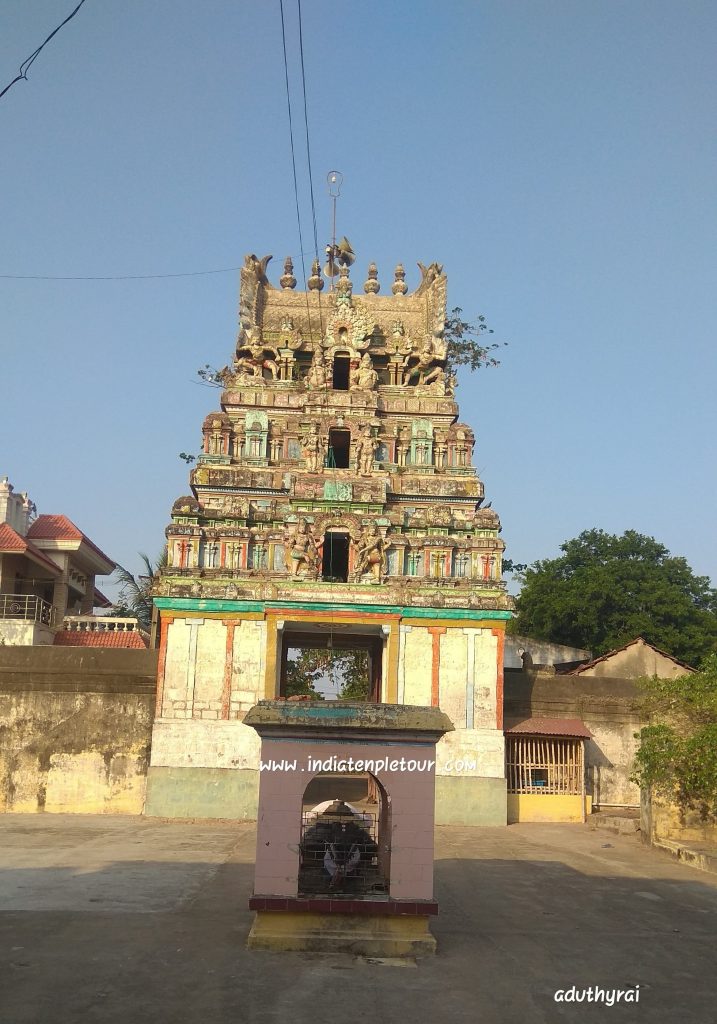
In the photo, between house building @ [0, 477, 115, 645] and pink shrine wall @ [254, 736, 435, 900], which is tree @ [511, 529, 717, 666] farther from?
pink shrine wall @ [254, 736, 435, 900]

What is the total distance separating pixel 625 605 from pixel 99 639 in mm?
22061

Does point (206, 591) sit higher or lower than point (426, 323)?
lower

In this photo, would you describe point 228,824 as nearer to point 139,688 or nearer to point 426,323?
point 139,688

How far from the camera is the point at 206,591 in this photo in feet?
73.0

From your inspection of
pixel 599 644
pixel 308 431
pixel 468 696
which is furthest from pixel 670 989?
pixel 599 644

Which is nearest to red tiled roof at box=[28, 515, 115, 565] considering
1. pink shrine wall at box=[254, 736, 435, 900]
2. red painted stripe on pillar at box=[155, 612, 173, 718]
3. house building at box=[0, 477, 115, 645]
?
house building at box=[0, 477, 115, 645]

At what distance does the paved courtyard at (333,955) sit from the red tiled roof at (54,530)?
62.2 feet

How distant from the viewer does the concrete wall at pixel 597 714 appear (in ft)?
76.7

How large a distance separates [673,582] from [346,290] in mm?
22169

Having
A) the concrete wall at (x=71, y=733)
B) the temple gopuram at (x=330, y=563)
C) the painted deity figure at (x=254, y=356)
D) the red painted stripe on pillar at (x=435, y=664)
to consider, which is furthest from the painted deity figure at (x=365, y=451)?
the concrete wall at (x=71, y=733)

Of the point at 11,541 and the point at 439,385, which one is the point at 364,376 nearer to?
the point at 439,385

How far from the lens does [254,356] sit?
28562 millimetres

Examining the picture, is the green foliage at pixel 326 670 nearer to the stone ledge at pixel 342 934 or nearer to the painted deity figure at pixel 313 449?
the painted deity figure at pixel 313 449

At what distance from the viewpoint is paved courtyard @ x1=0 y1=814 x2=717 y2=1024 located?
8.01 m
